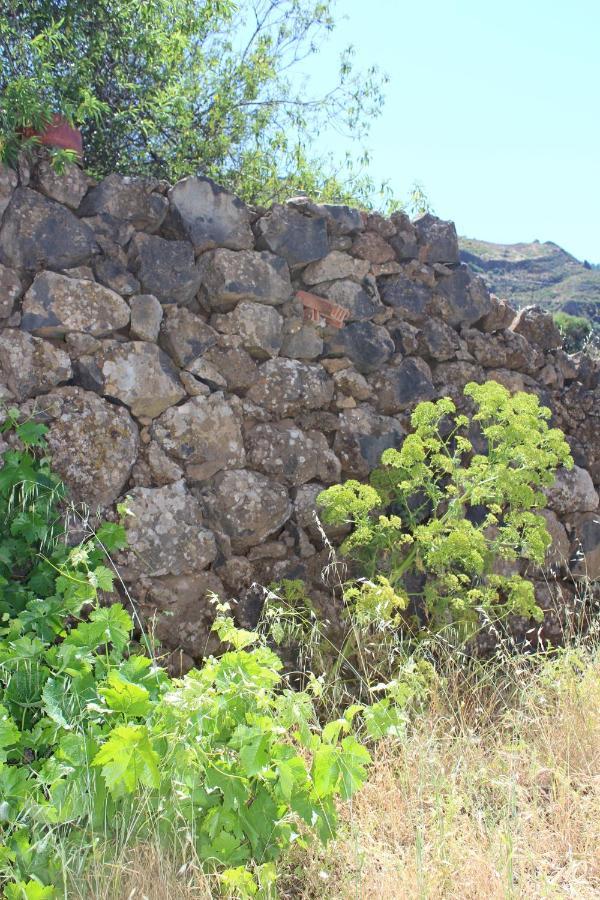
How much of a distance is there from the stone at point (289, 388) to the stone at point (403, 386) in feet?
1.12

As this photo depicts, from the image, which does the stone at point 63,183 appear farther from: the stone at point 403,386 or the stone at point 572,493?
the stone at point 572,493

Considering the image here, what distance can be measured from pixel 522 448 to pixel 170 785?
2.29 metres

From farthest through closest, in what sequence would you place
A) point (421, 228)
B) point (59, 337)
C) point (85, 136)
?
point (421, 228) < point (85, 136) < point (59, 337)

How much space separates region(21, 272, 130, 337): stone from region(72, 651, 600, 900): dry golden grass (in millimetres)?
1991

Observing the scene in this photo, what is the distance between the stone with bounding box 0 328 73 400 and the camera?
11.1 ft

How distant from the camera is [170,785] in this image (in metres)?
2.36

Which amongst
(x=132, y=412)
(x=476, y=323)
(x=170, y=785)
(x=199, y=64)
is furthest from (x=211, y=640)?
(x=199, y=64)

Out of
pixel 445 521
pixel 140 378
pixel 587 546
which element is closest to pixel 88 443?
pixel 140 378

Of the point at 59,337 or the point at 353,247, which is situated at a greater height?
the point at 353,247

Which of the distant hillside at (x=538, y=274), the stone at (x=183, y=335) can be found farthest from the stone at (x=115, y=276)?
the distant hillside at (x=538, y=274)

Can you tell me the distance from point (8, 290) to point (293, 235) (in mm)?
1421

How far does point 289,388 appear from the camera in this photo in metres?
4.09

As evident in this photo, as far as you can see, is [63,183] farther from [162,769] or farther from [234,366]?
[162,769]

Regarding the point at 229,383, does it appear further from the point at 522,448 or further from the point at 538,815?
the point at 538,815
